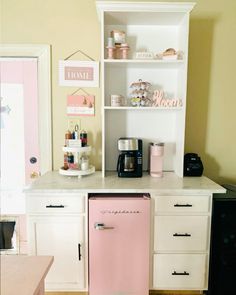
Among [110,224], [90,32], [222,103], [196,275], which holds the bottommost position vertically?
[196,275]

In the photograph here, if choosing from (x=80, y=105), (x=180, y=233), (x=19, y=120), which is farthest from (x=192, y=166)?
(x=19, y=120)

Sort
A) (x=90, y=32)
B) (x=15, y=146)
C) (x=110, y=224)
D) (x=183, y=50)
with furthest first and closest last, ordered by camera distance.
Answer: (x=15, y=146) < (x=90, y=32) < (x=183, y=50) < (x=110, y=224)

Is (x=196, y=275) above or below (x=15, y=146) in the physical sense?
below

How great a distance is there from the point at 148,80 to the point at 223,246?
142 cm

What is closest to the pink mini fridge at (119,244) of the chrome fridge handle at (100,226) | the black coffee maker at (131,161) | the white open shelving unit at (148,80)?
the chrome fridge handle at (100,226)

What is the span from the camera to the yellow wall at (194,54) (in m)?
2.12

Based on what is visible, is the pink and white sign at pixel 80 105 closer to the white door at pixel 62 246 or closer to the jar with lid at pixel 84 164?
the jar with lid at pixel 84 164

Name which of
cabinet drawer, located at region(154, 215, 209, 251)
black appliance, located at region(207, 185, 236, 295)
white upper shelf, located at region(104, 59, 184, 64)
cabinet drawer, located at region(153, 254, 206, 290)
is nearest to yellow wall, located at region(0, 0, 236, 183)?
white upper shelf, located at region(104, 59, 184, 64)

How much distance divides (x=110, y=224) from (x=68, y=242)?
32 centimetres

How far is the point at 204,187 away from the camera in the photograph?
1751mm

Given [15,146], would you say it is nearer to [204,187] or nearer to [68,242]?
[68,242]

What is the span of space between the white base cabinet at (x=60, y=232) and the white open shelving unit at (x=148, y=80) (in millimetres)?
433

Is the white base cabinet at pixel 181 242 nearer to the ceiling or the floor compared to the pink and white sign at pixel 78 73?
nearer to the floor

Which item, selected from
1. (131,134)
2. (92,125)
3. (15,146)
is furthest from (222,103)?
(15,146)
